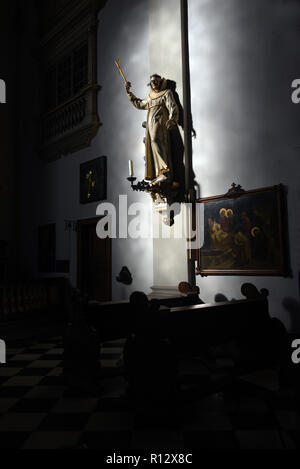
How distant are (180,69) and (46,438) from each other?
5.61 m

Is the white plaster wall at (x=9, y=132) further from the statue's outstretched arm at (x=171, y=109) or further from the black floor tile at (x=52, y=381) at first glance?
the black floor tile at (x=52, y=381)

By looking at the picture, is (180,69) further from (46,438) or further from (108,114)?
(46,438)

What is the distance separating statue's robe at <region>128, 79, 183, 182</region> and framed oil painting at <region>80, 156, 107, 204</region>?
5.27ft

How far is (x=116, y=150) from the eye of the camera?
732cm

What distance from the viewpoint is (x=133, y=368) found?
2988 millimetres

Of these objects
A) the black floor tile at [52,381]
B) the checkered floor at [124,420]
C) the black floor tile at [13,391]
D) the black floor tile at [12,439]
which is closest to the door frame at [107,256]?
the black floor tile at [52,381]

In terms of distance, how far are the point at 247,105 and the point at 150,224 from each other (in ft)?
8.40

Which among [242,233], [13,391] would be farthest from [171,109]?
[13,391]

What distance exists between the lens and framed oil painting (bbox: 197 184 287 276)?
15.2 ft

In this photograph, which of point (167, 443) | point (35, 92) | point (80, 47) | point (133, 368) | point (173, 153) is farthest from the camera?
point (35, 92)

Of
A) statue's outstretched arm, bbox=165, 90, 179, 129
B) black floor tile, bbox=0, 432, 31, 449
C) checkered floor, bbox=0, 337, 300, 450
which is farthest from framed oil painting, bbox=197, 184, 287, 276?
black floor tile, bbox=0, 432, 31, 449

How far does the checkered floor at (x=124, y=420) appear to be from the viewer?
251 centimetres

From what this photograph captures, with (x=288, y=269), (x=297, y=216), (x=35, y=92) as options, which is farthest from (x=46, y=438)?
(x=35, y=92)

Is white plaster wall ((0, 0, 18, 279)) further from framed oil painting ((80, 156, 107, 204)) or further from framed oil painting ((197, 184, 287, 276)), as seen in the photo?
framed oil painting ((197, 184, 287, 276))
